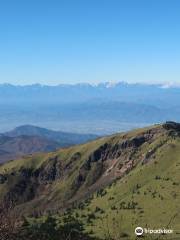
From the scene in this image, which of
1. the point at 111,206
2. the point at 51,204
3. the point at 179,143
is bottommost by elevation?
the point at 51,204

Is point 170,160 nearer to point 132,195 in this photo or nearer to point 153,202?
point 132,195

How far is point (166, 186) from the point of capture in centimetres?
12444

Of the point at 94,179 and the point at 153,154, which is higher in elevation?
the point at 153,154

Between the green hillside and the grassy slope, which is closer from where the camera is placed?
the grassy slope

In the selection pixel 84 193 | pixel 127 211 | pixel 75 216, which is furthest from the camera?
pixel 84 193

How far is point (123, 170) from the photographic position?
186 meters

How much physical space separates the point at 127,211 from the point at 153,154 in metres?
63.3

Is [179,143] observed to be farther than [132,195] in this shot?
Yes

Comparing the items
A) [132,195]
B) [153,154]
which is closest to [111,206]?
[132,195]

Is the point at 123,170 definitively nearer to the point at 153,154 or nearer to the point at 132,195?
the point at 153,154

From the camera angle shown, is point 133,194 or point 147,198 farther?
point 133,194

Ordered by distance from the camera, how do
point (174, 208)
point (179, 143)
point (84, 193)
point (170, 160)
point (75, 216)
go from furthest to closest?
1. point (84, 193)
2. point (179, 143)
3. point (170, 160)
4. point (75, 216)
5. point (174, 208)

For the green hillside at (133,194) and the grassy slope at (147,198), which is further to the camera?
the green hillside at (133,194)

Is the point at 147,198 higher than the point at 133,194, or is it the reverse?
the point at 147,198
